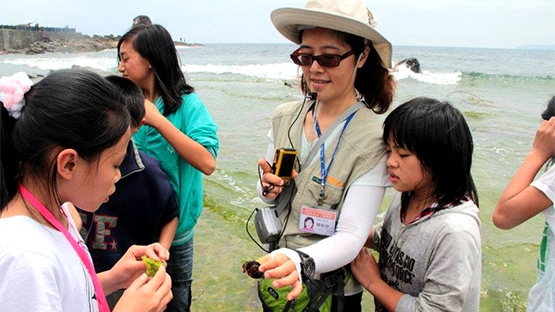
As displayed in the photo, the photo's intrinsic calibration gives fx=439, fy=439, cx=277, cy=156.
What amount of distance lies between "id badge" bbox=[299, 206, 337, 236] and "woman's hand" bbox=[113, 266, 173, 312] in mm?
654

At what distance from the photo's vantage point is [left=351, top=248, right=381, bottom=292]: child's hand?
2.00 meters

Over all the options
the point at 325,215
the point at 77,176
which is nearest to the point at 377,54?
the point at 325,215

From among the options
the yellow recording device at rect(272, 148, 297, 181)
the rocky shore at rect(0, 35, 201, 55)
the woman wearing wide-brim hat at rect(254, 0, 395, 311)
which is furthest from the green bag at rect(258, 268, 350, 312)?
the rocky shore at rect(0, 35, 201, 55)

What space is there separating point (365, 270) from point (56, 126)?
1.42 meters

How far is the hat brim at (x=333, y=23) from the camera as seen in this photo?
185 centimetres

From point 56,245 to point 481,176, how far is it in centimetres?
779

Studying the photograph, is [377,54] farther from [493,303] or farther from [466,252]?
[493,303]

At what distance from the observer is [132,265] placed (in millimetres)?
1832

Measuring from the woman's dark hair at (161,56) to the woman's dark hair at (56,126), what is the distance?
1.02m

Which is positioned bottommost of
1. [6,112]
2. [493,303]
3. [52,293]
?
[493,303]

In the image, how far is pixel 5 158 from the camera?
1329mm

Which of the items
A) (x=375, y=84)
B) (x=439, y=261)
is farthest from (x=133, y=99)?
(x=439, y=261)

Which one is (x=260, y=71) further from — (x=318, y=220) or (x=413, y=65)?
(x=318, y=220)

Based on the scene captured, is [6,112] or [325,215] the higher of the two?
[6,112]
